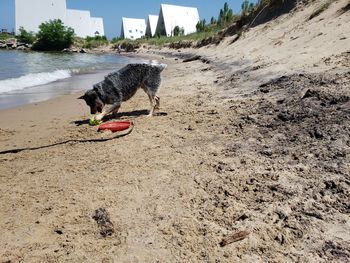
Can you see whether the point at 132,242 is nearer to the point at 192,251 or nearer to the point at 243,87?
the point at 192,251

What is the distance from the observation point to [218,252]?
3232 mm

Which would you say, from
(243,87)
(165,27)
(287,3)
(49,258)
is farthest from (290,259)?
(165,27)

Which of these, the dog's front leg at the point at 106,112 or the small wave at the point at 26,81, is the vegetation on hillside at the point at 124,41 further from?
the dog's front leg at the point at 106,112

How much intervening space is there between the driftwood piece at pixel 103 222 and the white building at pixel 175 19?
73.0 metres

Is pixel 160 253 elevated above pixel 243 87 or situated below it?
below

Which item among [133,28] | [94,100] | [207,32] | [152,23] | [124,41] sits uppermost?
[133,28]

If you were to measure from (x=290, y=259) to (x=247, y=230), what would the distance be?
1.71ft

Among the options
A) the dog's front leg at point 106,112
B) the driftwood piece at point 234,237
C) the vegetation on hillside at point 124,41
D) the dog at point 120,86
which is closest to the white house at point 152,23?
the vegetation on hillside at point 124,41

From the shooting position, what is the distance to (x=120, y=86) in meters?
8.38

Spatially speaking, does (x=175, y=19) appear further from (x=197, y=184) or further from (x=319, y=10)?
(x=197, y=184)

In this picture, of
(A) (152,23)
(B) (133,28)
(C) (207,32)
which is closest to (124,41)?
(A) (152,23)

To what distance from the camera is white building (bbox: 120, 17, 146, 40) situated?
95.1m

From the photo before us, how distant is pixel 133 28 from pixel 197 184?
316 ft

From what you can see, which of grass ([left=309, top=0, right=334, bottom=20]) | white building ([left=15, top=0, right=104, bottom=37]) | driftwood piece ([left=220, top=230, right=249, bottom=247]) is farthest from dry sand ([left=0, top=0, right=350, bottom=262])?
white building ([left=15, top=0, right=104, bottom=37])
